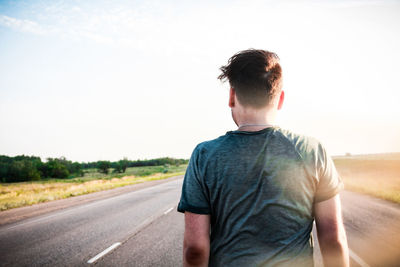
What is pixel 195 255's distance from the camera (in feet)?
3.74

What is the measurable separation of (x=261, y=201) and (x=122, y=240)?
5.75 metres

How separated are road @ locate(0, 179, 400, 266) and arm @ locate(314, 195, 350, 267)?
3.72m

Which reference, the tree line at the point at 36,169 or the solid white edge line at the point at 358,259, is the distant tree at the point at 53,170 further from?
the solid white edge line at the point at 358,259

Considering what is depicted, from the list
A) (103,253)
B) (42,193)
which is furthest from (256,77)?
(42,193)

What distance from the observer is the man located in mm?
1119

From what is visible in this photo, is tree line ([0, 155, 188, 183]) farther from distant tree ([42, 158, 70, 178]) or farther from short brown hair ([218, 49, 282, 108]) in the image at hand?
short brown hair ([218, 49, 282, 108])

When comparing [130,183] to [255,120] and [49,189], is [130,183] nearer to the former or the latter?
[49,189]

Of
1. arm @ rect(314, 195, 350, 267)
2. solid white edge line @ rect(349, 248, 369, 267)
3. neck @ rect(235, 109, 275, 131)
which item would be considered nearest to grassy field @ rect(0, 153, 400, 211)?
solid white edge line @ rect(349, 248, 369, 267)

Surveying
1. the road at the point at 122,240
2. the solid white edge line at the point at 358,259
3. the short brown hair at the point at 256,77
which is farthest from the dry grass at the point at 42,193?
the short brown hair at the point at 256,77

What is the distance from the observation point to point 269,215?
1119 mm

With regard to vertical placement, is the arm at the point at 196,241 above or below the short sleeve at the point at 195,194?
below

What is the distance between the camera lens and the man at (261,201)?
1.12 meters

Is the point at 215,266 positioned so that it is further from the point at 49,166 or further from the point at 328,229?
the point at 49,166

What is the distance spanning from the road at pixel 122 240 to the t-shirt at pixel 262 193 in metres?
3.66
